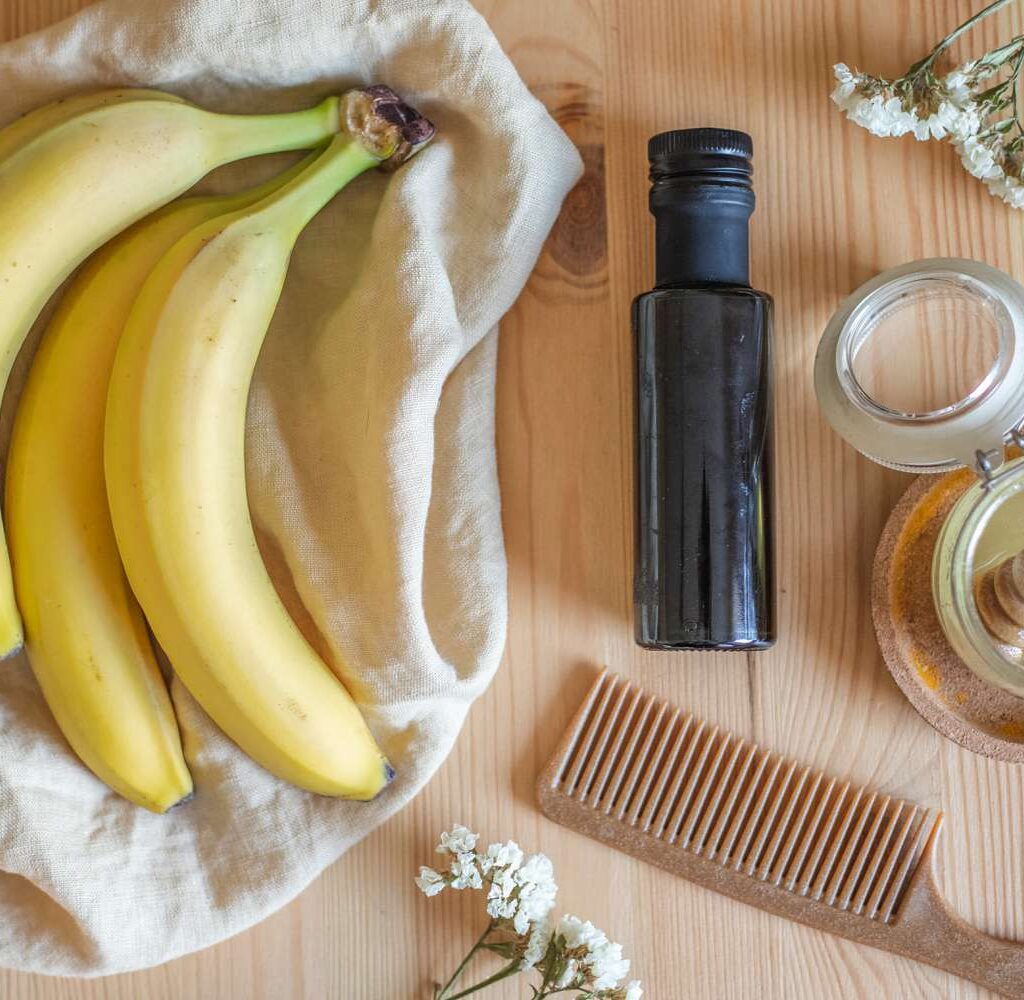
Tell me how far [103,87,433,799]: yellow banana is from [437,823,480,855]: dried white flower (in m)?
0.06

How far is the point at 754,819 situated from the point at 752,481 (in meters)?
0.21

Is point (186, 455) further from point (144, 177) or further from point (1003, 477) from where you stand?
point (1003, 477)

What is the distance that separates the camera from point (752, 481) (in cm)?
60

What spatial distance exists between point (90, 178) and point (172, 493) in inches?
6.6

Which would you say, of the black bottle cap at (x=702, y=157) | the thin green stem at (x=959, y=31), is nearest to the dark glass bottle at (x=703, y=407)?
the black bottle cap at (x=702, y=157)

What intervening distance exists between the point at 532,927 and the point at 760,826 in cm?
15

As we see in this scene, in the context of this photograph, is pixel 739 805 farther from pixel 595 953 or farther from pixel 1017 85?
pixel 1017 85

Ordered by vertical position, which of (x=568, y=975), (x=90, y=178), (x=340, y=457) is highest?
(x=90, y=178)

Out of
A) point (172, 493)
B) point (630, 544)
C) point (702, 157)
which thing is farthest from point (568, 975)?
point (702, 157)

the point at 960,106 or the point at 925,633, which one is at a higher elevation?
the point at 960,106

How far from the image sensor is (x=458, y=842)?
65cm

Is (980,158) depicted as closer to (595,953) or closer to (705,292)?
(705,292)

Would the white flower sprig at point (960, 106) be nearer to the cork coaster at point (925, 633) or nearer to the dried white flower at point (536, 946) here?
the cork coaster at point (925, 633)

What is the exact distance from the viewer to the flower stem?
64cm
